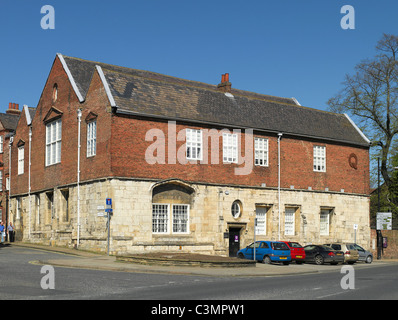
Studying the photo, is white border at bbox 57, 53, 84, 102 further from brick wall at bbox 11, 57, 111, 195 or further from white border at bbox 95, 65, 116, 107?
white border at bbox 95, 65, 116, 107

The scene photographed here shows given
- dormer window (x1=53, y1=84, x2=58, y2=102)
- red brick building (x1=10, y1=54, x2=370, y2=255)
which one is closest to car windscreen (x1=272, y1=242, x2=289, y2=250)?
red brick building (x1=10, y1=54, x2=370, y2=255)

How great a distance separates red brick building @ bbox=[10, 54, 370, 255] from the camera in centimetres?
3491

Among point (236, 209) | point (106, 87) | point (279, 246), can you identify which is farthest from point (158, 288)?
point (236, 209)

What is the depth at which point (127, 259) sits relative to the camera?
93.9ft

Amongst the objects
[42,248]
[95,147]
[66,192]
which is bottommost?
[42,248]

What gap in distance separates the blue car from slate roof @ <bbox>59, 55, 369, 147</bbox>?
907 cm

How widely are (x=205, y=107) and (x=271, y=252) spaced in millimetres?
11365

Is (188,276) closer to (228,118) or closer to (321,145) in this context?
(228,118)

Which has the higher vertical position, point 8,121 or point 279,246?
point 8,121

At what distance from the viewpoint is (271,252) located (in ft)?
111

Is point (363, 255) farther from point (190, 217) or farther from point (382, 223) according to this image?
point (190, 217)
